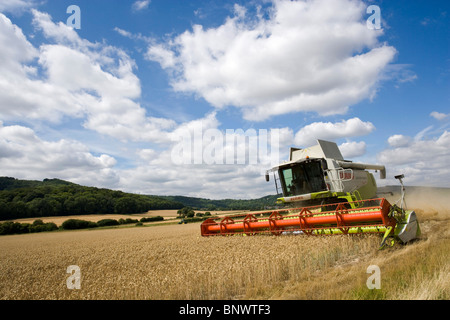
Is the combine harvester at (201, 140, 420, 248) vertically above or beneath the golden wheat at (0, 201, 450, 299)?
above

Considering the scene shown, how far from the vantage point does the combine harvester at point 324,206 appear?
5.98 m

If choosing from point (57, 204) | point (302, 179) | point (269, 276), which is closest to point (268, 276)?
point (269, 276)

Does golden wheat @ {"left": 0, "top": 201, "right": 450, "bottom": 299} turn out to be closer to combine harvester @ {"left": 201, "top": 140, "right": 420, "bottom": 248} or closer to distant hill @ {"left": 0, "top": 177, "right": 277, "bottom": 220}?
combine harvester @ {"left": 201, "top": 140, "right": 420, "bottom": 248}

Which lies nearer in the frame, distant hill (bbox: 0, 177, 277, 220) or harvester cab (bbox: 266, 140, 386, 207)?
harvester cab (bbox: 266, 140, 386, 207)

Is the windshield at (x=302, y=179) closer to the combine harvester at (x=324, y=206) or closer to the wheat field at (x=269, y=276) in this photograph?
the combine harvester at (x=324, y=206)

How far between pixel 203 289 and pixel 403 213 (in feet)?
16.2

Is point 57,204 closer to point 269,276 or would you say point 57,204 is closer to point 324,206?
point 324,206

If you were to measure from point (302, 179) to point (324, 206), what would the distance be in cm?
129

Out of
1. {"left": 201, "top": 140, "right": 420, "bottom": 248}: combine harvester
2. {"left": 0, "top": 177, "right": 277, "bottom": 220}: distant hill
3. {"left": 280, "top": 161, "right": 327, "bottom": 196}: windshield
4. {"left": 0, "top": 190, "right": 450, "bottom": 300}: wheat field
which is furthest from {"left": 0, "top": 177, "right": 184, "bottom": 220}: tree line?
{"left": 0, "top": 190, "right": 450, "bottom": 300}: wheat field

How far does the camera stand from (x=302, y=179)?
10.5 metres

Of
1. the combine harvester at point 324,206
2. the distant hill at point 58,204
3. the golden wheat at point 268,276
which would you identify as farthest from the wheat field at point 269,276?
the distant hill at point 58,204

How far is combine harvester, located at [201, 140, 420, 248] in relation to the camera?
5984 mm
